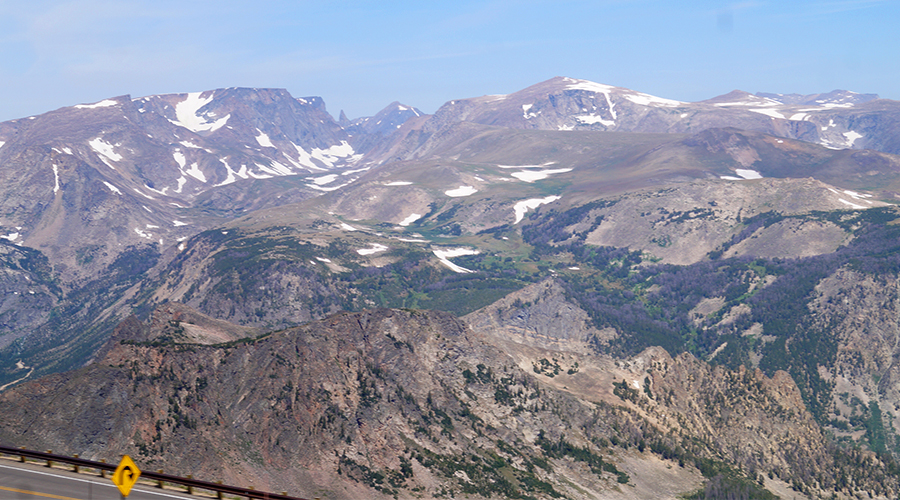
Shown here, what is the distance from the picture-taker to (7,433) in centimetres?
10012

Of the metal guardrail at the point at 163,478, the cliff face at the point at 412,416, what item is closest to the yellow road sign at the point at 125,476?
the metal guardrail at the point at 163,478

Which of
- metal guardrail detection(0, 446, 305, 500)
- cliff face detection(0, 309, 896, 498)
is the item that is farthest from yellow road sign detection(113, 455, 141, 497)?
cliff face detection(0, 309, 896, 498)

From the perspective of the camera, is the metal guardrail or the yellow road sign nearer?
the yellow road sign

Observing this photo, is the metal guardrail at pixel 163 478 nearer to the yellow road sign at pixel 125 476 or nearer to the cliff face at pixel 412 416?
the yellow road sign at pixel 125 476

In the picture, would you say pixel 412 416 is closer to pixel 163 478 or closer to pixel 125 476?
pixel 163 478

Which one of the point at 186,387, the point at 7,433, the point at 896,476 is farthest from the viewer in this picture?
the point at 896,476

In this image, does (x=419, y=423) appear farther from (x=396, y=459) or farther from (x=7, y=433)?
(x=7, y=433)

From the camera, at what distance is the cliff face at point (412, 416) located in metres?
110

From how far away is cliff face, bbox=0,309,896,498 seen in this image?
11019 cm

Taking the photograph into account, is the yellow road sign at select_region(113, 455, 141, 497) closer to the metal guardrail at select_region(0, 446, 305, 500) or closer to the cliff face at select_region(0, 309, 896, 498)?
the metal guardrail at select_region(0, 446, 305, 500)

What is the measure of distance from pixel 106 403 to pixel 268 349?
31371 mm

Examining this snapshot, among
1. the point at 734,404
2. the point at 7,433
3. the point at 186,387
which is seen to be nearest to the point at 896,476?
the point at 734,404

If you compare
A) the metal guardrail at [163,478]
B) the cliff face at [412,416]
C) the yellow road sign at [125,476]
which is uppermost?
the yellow road sign at [125,476]

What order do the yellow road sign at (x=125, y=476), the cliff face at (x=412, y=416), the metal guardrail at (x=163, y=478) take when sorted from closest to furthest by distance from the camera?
1. the yellow road sign at (x=125, y=476)
2. the metal guardrail at (x=163, y=478)
3. the cliff face at (x=412, y=416)
